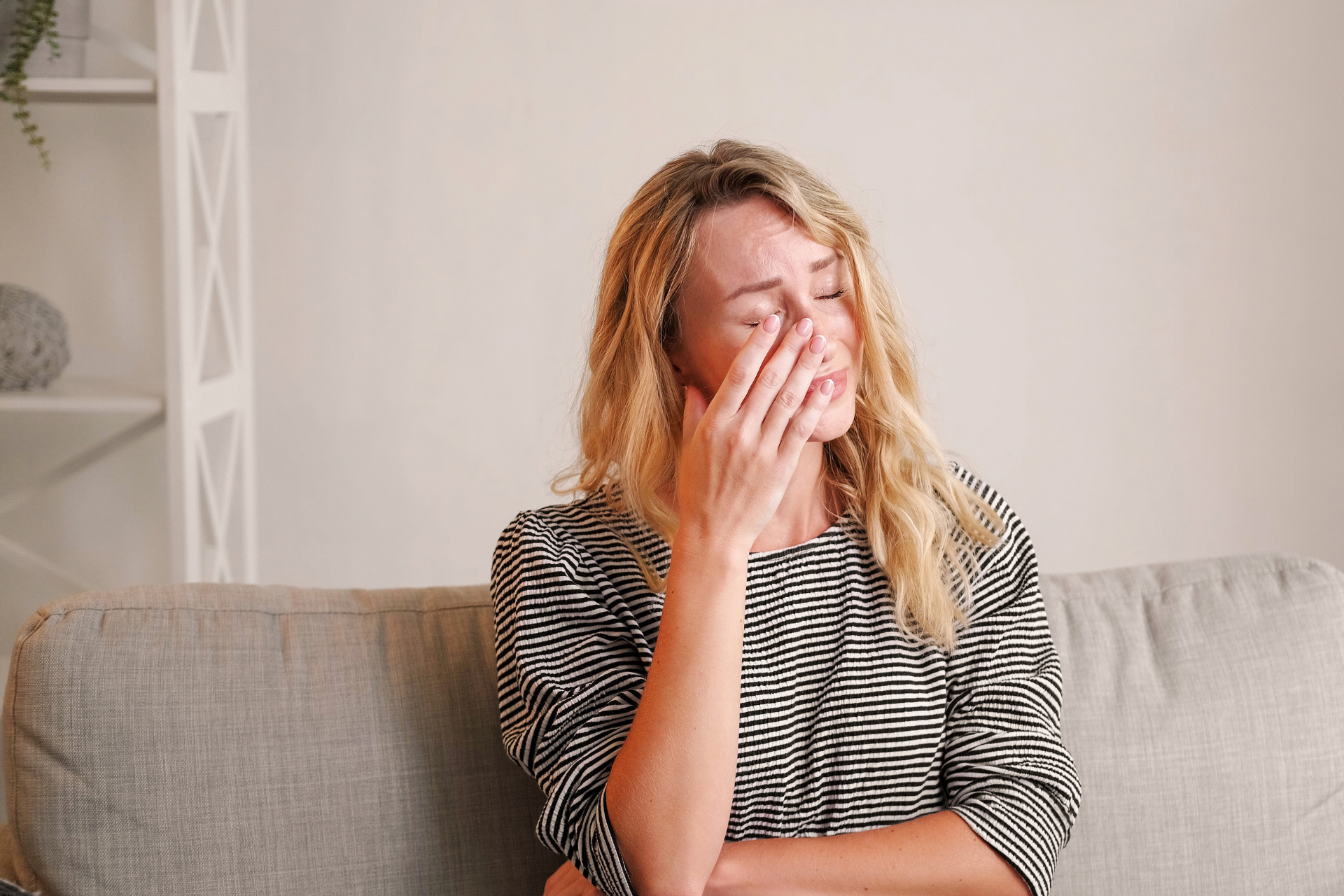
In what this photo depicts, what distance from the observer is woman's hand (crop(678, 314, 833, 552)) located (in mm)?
1053

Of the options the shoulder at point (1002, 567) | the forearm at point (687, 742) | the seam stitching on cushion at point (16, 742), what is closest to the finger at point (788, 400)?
the forearm at point (687, 742)

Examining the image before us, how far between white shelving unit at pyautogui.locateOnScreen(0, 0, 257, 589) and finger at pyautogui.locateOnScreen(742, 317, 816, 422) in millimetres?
1228

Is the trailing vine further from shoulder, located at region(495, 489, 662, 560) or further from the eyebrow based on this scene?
the eyebrow

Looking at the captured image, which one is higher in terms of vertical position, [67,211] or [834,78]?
[834,78]

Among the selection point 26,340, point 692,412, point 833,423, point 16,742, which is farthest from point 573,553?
point 26,340

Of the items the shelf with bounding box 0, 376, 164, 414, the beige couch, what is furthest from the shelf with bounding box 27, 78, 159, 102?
the beige couch

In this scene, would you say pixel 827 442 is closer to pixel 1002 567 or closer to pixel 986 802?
pixel 1002 567

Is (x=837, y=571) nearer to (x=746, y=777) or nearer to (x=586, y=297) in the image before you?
(x=746, y=777)

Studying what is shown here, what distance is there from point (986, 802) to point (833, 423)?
405 millimetres

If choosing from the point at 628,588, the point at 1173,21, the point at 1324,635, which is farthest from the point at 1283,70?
the point at 628,588

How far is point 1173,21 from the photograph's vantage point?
84.1 inches

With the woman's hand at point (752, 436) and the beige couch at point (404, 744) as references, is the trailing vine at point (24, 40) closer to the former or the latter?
the beige couch at point (404, 744)

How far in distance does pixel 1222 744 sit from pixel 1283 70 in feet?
4.87

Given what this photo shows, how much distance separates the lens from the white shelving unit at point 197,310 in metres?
1.88
